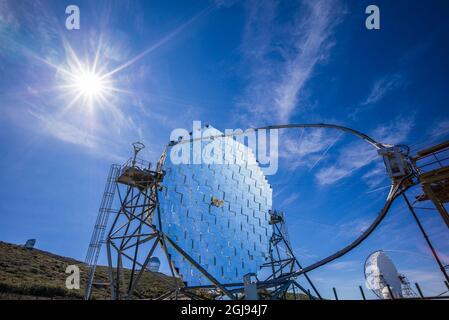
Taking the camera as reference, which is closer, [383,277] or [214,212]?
[214,212]

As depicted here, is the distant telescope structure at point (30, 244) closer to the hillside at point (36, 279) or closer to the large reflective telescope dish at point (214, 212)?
the hillside at point (36, 279)

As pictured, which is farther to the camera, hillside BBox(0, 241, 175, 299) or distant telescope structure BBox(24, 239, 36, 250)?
distant telescope structure BBox(24, 239, 36, 250)

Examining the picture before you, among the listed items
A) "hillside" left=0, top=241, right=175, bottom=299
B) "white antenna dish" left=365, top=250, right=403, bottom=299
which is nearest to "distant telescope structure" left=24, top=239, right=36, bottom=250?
"hillside" left=0, top=241, right=175, bottom=299

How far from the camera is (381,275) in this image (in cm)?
2628

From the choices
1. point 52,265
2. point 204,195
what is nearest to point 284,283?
point 204,195

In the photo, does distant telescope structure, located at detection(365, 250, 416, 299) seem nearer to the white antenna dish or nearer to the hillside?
the white antenna dish

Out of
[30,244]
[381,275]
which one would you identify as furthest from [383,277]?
[30,244]

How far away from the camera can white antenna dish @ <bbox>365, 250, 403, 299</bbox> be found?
25719 millimetres

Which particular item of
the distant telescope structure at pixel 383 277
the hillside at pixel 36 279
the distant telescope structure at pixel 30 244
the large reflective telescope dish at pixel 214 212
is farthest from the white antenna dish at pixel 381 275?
the distant telescope structure at pixel 30 244

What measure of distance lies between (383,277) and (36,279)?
39.5 meters

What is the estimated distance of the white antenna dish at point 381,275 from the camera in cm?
2572

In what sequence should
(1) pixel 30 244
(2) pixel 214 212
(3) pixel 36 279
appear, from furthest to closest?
(1) pixel 30 244 → (3) pixel 36 279 → (2) pixel 214 212

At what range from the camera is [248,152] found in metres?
25.9

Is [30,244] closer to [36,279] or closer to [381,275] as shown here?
[36,279]
